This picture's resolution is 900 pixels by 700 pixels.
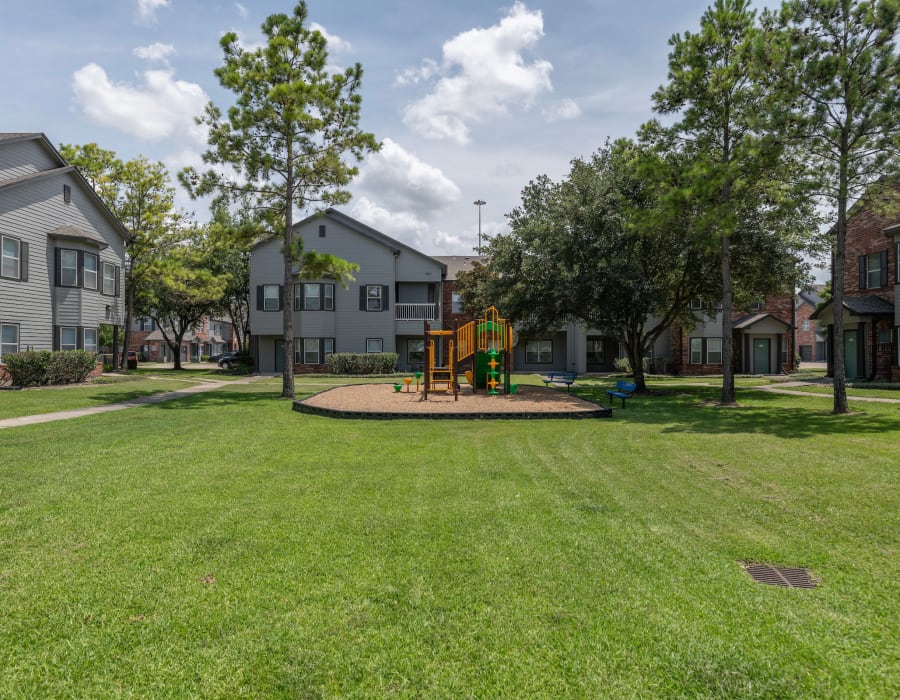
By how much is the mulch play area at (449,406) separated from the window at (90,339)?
1377cm

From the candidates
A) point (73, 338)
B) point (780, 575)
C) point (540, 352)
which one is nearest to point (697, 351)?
point (540, 352)

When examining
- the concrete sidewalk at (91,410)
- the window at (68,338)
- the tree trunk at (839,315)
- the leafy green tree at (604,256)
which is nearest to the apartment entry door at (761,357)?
the leafy green tree at (604,256)

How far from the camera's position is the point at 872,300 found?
24.0 meters

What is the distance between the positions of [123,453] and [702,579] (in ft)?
26.5

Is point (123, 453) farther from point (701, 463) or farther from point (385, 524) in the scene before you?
point (701, 463)

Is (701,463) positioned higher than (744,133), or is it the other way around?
(744,133)

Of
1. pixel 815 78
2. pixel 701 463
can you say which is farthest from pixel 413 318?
pixel 701 463

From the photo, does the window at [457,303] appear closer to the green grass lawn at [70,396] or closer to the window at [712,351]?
the window at [712,351]

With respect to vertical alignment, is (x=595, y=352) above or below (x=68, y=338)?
below

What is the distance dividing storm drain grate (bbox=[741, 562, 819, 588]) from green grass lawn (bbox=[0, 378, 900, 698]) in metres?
0.12

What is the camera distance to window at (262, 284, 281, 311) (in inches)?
1292

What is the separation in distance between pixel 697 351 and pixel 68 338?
33803mm

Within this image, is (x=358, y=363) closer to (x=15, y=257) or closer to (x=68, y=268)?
(x=68, y=268)

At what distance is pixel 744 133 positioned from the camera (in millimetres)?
16203
